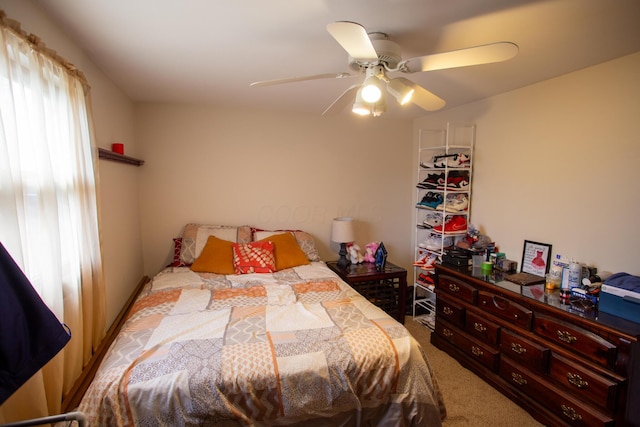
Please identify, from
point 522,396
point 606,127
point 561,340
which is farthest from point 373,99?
point 522,396

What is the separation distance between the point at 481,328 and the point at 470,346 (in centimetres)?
19

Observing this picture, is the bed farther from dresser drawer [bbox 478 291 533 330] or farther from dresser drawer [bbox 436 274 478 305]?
dresser drawer [bbox 436 274 478 305]

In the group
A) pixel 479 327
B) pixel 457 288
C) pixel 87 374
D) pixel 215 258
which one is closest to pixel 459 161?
pixel 457 288

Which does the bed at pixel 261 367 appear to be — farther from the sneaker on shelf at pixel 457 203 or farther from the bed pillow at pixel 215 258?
the sneaker on shelf at pixel 457 203

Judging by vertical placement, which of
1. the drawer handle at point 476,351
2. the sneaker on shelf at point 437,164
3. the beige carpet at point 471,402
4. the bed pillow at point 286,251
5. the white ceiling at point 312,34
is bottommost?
the beige carpet at point 471,402

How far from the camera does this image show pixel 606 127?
1891 millimetres

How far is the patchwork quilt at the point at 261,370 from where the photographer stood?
124cm

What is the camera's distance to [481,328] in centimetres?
225

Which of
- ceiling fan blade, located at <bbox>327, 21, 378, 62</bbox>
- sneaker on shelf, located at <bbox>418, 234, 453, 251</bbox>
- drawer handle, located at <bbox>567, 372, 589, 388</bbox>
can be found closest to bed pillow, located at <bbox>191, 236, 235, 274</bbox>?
sneaker on shelf, located at <bbox>418, 234, 453, 251</bbox>

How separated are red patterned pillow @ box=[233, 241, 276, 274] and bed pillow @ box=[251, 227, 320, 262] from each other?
0.75 ft

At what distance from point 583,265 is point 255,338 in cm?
212

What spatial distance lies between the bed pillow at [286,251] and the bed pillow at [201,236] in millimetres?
238

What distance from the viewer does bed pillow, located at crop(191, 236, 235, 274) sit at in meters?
2.61

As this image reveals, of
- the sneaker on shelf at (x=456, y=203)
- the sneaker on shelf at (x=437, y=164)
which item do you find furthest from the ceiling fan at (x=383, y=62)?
the sneaker on shelf at (x=456, y=203)
